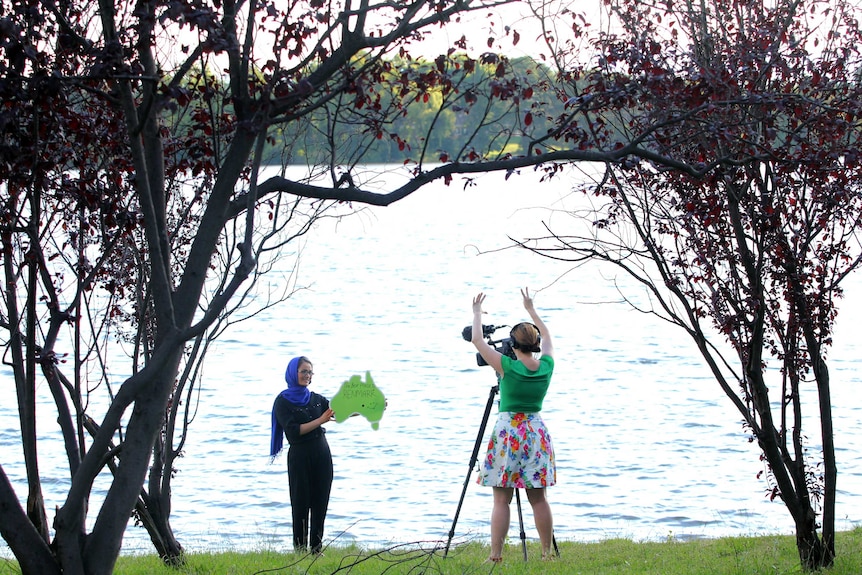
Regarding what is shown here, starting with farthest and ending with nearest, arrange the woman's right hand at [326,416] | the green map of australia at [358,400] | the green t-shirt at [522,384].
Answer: the woman's right hand at [326,416]
the green t-shirt at [522,384]
the green map of australia at [358,400]

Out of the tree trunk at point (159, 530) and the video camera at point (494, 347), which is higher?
the video camera at point (494, 347)

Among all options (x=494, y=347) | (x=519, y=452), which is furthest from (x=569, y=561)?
(x=494, y=347)

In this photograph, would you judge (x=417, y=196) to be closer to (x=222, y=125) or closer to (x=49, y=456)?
(x=49, y=456)

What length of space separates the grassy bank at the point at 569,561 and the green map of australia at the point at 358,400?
0.83m

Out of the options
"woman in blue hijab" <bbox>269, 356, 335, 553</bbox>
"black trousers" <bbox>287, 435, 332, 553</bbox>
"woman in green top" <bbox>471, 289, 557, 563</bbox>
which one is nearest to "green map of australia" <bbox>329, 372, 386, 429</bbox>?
"woman in green top" <bbox>471, 289, 557, 563</bbox>

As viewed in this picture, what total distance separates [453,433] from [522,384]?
401 inches

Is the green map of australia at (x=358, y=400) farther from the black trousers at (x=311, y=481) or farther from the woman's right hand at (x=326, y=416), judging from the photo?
the black trousers at (x=311, y=481)

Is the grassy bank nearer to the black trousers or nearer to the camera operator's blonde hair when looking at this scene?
the black trousers

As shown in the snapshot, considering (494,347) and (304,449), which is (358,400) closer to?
(494,347)

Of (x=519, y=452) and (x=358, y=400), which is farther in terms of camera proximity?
(x=519, y=452)

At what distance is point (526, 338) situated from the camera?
6.91 metres

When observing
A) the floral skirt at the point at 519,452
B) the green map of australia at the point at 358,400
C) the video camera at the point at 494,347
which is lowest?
the floral skirt at the point at 519,452

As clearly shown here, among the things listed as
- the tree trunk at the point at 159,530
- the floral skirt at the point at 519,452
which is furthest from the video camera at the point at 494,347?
the tree trunk at the point at 159,530

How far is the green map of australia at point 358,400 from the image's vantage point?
21.4 ft
